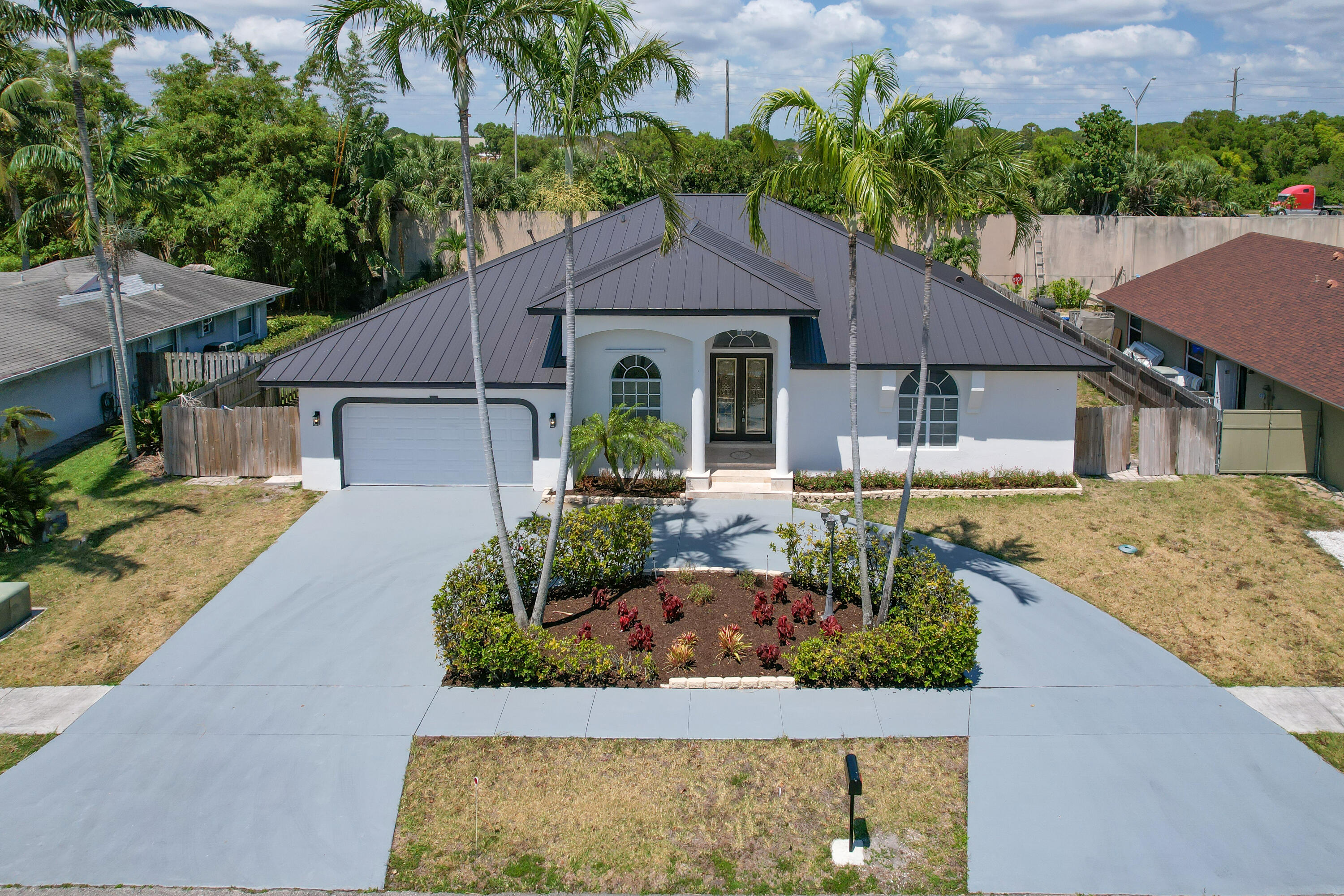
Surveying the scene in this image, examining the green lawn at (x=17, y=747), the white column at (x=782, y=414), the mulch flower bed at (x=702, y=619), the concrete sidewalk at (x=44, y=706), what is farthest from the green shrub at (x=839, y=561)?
the green lawn at (x=17, y=747)

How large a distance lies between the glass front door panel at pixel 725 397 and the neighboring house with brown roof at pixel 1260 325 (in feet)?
35.9

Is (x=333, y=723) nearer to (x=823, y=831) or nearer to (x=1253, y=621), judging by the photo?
(x=823, y=831)

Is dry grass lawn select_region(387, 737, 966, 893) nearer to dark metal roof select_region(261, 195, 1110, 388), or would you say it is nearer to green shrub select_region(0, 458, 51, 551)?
dark metal roof select_region(261, 195, 1110, 388)

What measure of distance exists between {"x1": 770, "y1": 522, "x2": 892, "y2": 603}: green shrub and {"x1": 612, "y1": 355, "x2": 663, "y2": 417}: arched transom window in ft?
18.0

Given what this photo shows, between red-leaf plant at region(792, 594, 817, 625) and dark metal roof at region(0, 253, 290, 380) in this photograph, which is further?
dark metal roof at region(0, 253, 290, 380)

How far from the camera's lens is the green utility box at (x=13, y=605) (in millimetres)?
14469

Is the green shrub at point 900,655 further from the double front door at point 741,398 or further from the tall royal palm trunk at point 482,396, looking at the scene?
the double front door at point 741,398

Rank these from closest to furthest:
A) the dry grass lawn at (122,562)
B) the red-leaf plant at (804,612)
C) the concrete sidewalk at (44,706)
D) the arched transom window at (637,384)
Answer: the concrete sidewalk at (44,706) → the dry grass lawn at (122,562) → the red-leaf plant at (804,612) → the arched transom window at (637,384)

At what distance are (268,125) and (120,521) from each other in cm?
2314

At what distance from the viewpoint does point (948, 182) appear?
12.8 meters

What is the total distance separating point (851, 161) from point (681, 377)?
8627 millimetres

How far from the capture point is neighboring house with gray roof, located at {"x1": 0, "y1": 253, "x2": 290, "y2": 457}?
901 inches

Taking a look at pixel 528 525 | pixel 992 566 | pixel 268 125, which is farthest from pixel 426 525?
pixel 268 125

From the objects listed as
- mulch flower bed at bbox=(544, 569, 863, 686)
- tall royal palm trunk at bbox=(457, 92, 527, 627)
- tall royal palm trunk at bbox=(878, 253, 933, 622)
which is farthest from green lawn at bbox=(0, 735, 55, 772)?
tall royal palm trunk at bbox=(878, 253, 933, 622)
